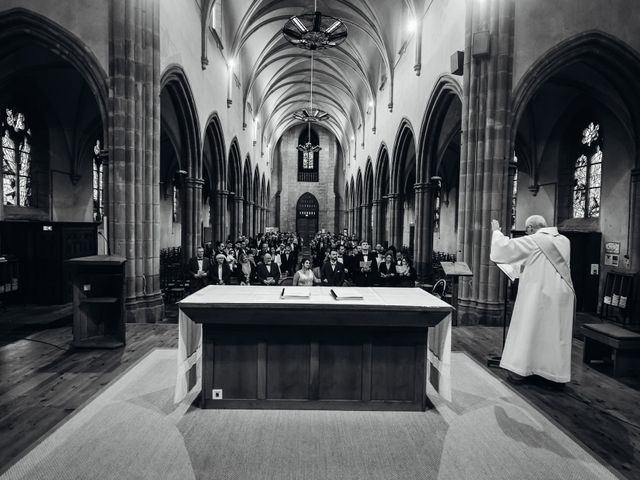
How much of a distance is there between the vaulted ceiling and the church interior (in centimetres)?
20

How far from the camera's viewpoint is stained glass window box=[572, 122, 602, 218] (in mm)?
10828

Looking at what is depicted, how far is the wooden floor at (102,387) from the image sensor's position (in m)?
3.43

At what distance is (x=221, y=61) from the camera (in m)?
14.9

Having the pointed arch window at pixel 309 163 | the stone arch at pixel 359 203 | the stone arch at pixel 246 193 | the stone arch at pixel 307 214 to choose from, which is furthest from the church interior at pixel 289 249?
the stone arch at pixel 307 214

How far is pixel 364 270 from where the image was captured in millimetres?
9906

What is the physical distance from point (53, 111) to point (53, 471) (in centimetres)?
1269

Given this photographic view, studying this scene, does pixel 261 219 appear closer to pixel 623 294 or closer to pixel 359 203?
pixel 359 203

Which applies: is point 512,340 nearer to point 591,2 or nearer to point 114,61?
point 591,2

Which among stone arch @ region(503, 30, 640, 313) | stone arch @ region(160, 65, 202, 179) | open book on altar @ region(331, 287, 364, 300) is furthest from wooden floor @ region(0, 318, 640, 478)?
stone arch @ region(160, 65, 202, 179)

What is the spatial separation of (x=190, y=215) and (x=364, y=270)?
19.2 feet

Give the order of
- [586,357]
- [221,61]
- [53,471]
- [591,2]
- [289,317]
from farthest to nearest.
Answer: [221,61]
[591,2]
[586,357]
[289,317]
[53,471]

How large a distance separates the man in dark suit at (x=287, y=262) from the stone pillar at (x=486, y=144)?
7292mm

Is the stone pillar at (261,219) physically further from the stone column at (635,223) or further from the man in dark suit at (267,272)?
the stone column at (635,223)

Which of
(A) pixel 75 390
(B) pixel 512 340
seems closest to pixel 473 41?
(B) pixel 512 340
